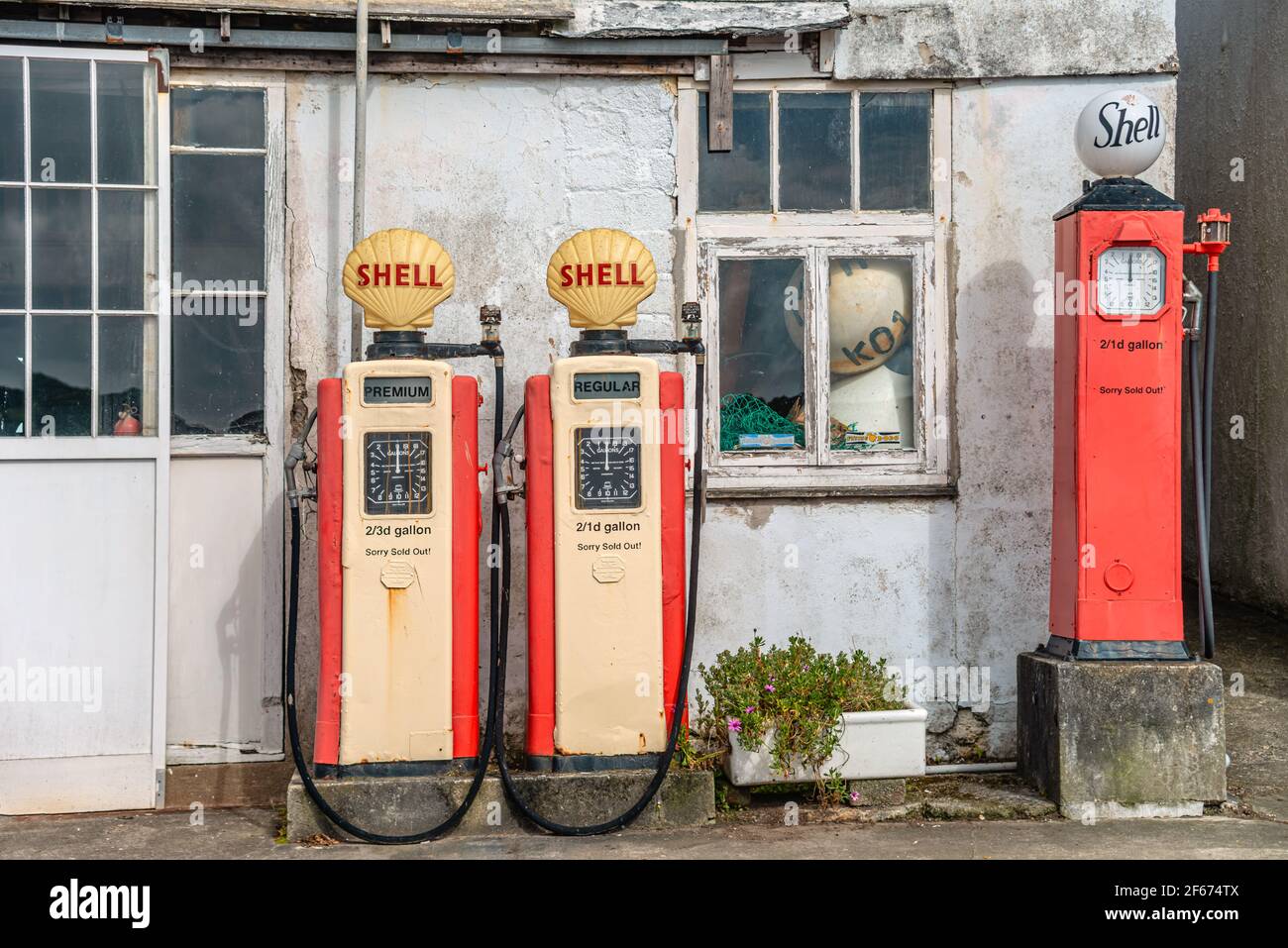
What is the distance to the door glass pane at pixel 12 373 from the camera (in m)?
6.36

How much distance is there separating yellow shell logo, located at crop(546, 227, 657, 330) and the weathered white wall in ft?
2.76

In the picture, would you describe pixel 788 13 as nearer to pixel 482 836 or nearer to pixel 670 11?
pixel 670 11

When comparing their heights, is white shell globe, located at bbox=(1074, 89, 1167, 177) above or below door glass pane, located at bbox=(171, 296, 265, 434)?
above

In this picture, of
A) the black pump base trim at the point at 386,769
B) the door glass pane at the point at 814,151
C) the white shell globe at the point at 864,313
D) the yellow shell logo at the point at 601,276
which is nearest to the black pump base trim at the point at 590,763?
the black pump base trim at the point at 386,769

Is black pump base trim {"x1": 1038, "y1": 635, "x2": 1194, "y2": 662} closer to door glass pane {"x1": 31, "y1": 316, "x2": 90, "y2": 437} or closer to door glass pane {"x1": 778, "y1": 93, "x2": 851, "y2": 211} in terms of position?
door glass pane {"x1": 778, "y1": 93, "x2": 851, "y2": 211}

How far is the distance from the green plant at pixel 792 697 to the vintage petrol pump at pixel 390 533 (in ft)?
3.79

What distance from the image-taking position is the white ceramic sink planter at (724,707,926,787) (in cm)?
616

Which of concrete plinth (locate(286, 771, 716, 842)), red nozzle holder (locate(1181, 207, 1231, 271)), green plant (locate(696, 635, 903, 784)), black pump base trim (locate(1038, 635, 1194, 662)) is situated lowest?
concrete plinth (locate(286, 771, 716, 842))

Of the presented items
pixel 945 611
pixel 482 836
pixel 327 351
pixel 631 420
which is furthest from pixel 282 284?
pixel 945 611

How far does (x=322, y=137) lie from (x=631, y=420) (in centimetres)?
212

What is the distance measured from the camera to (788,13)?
667cm

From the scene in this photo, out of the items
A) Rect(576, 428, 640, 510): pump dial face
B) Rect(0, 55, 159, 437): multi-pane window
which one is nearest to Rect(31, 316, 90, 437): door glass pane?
Rect(0, 55, 159, 437): multi-pane window

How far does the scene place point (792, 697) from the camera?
6.10 metres

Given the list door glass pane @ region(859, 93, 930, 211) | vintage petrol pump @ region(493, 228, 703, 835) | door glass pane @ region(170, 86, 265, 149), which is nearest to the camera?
vintage petrol pump @ region(493, 228, 703, 835)
